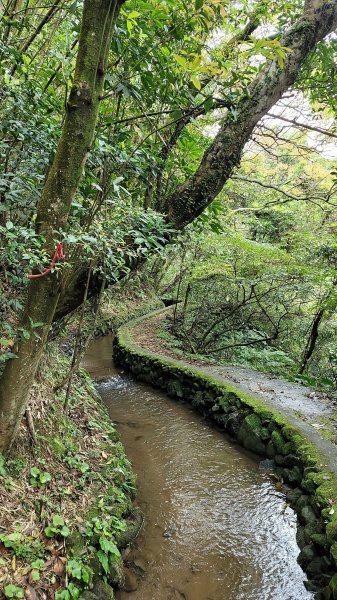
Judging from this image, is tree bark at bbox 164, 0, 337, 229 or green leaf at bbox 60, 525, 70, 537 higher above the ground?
tree bark at bbox 164, 0, 337, 229

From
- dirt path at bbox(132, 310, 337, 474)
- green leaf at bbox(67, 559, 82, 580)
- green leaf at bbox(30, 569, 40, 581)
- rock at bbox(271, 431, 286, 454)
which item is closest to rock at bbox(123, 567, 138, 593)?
green leaf at bbox(67, 559, 82, 580)

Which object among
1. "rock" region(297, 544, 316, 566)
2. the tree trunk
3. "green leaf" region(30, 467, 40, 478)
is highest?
the tree trunk

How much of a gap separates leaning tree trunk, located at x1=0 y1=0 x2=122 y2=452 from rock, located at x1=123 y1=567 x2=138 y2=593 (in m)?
1.74

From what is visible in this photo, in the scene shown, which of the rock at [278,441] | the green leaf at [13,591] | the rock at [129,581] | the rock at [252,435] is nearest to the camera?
the green leaf at [13,591]

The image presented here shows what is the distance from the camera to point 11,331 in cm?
276

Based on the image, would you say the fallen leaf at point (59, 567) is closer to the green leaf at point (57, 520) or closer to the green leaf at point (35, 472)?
the green leaf at point (57, 520)

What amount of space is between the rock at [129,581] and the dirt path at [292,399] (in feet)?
8.96

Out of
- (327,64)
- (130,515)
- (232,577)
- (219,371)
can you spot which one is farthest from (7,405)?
(219,371)

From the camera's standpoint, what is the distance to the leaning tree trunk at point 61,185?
2377mm

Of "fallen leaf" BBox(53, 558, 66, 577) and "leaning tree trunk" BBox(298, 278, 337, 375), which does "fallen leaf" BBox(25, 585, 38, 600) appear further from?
"leaning tree trunk" BBox(298, 278, 337, 375)

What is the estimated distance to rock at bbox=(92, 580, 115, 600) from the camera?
2.91m

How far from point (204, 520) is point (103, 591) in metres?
1.81

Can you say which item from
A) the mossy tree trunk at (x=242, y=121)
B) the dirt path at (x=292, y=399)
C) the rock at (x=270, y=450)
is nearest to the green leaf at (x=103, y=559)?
the mossy tree trunk at (x=242, y=121)

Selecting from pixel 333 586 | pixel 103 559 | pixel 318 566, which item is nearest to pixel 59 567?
pixel 103 559
